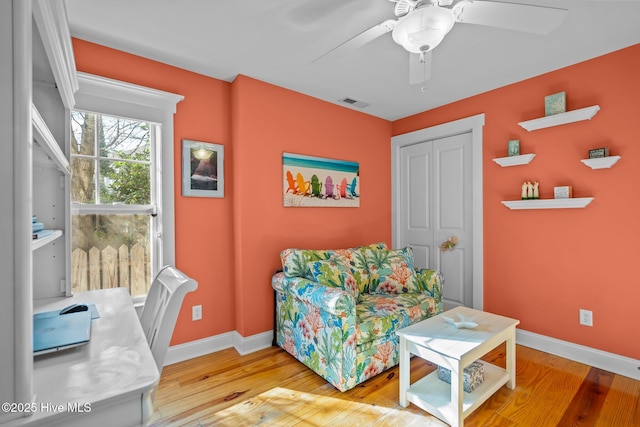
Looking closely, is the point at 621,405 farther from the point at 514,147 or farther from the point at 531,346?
the point at 514,147

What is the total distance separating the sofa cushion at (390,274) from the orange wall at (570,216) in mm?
848

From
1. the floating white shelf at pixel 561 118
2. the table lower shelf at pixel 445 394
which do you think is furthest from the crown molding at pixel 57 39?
the floating white shelf at pixel 561 118

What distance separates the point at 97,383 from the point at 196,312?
1.89 meters

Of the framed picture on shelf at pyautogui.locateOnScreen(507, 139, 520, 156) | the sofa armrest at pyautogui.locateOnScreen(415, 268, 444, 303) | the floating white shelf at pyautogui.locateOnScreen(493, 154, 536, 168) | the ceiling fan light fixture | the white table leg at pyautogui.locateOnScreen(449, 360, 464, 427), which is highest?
the ceiling fan light fixture

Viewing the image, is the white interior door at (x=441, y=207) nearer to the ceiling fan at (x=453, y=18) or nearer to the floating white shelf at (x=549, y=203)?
the floating white shelf at (x=549, y=203)

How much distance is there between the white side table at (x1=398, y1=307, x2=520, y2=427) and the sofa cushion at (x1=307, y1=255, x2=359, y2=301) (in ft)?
2.30

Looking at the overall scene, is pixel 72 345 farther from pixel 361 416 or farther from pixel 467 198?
pixel 467 198

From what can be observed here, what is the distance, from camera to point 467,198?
10.6ft

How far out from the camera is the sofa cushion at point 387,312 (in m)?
2.09

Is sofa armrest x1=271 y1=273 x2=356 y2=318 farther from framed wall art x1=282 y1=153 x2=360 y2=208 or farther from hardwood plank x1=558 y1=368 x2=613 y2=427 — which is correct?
hardwood plank x1=558 y1=368 x2=613 y2=427

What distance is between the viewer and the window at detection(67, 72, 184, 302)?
7.01ft

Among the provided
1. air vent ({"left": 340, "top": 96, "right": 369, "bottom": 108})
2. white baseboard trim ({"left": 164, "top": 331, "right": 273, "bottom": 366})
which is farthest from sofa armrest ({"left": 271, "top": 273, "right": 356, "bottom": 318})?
air vent ({"left": 340, "top": 96, "right": 369, "bottom": 108})

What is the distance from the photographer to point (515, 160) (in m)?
2.74

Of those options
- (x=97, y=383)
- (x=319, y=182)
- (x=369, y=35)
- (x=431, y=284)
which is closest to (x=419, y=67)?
(x=369, y=35)
